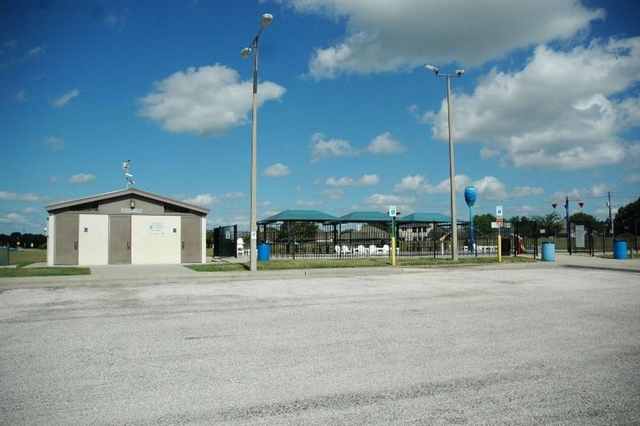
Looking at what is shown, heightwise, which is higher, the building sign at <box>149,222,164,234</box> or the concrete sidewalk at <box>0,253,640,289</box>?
the building sign at <box>149,222,164,234</box>

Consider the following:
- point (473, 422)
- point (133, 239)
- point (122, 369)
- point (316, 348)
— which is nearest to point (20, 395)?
point (122, 369)

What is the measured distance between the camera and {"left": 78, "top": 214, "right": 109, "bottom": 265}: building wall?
24.8m

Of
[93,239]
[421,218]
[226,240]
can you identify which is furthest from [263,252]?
[421,218]

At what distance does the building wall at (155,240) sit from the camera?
25672mm

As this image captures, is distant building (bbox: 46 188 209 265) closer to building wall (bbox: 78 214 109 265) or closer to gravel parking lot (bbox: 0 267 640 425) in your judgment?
building wall (bbox: 78 214 109 265)

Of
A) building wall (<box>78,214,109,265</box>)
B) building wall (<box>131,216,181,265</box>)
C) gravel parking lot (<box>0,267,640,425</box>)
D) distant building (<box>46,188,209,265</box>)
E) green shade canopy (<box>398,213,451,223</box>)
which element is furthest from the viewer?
green shade canopy (<box>398,213,451,223</box>)

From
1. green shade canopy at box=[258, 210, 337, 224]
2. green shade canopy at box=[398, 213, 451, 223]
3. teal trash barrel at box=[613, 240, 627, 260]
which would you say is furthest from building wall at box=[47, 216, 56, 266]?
teal trash barrel at box=[613, 240, 627, 260]

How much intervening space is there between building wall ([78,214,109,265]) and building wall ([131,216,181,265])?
1.26m

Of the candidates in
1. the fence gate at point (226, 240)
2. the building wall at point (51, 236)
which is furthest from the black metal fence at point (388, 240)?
the building wall at point (51, 236)

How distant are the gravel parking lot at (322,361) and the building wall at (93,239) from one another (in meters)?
14.0

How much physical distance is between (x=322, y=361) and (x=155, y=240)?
21743 mm

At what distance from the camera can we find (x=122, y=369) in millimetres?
5680

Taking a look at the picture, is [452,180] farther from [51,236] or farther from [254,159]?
[51,236]

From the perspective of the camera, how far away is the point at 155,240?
2602 cm
